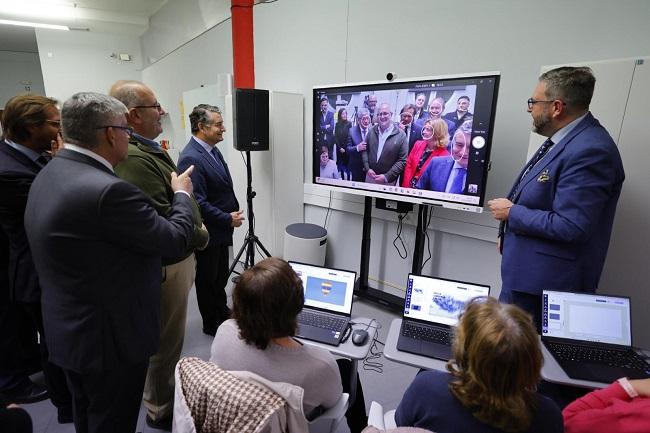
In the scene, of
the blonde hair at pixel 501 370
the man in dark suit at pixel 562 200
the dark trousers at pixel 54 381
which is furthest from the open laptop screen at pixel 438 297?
the dark trousers at pixel 54 381

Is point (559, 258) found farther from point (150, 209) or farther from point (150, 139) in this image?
point (150, 139)

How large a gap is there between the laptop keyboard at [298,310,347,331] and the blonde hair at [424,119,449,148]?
137 cm

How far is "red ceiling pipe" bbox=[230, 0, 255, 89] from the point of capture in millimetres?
3734

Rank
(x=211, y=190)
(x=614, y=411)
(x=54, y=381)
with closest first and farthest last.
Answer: (x=614, y=411) < (x=54, y=381) < (x=211, y=190)

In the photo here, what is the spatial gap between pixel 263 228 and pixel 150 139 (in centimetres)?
203

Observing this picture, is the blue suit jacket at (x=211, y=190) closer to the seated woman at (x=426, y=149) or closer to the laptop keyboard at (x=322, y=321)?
the laptop keyboard at (x=322, y=321)

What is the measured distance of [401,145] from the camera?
8.27 feet

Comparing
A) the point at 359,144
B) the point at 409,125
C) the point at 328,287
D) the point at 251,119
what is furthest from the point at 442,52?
the point at 328,287

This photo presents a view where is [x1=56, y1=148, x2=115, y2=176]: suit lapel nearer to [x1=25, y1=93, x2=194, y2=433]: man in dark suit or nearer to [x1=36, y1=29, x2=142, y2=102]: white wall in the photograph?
[x1=25, y1=93, x2=194, y2=433]: man in dark suit

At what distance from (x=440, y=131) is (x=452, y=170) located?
27 cm

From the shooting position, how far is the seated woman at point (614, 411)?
902 mm

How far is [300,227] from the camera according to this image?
333 centimetres

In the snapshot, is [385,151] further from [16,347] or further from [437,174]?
[16,347]

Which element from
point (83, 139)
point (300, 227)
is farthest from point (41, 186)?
point (300, 227)
